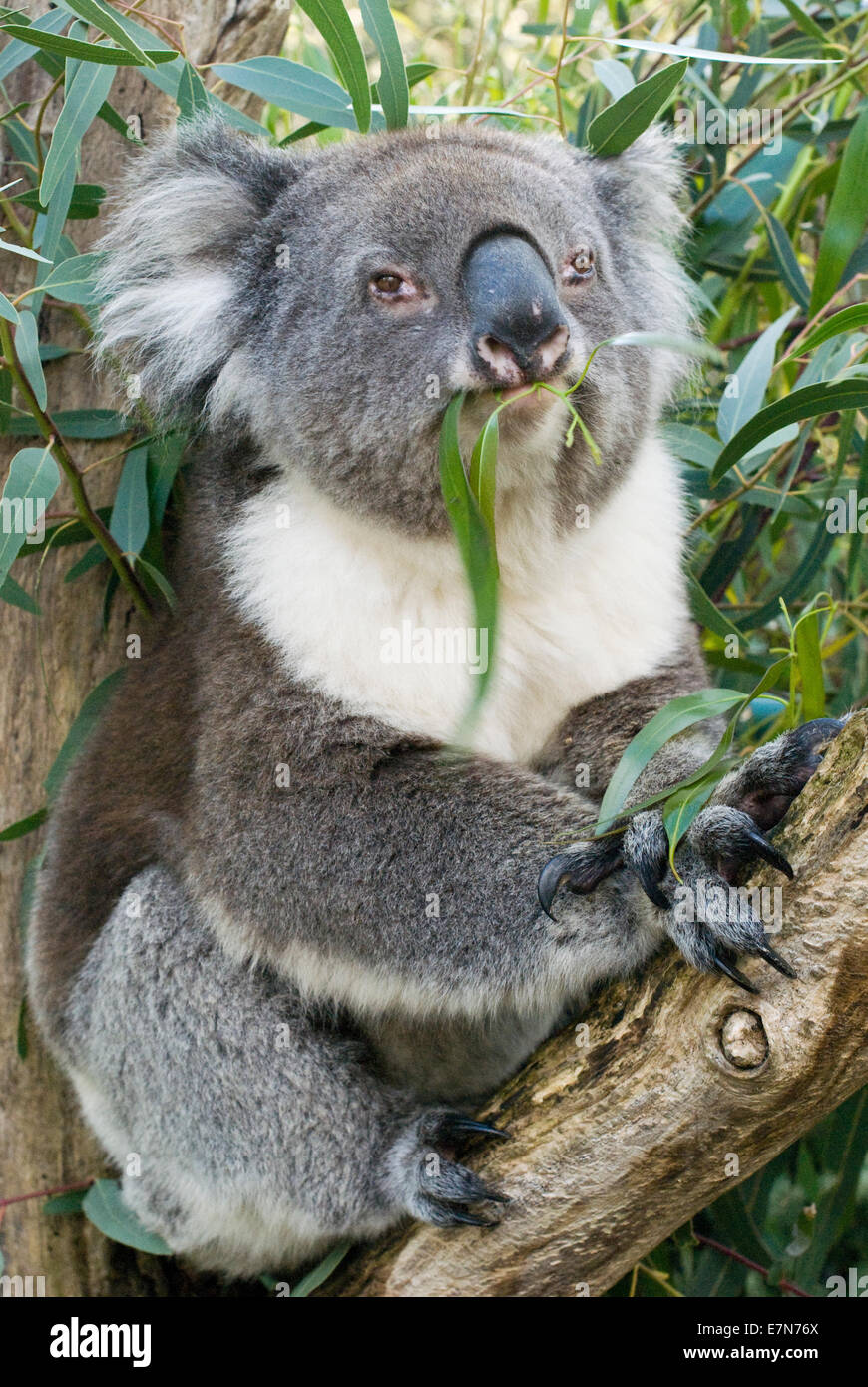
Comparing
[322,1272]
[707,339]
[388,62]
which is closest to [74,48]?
[388,62]

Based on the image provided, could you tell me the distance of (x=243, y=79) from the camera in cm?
270

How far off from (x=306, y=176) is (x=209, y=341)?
41 cm

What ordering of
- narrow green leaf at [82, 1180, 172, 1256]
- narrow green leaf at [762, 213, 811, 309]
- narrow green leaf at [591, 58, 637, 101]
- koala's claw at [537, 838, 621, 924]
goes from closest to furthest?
koala's claw at [537, 838, 621, 924]
narrow green leaf at [591, 58, 637, 101]
narrow green leaf at [82, 1180, 172, 1256]
narrow green leaf at [762, 213, 811, 309]

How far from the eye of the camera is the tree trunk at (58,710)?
10.2 feet

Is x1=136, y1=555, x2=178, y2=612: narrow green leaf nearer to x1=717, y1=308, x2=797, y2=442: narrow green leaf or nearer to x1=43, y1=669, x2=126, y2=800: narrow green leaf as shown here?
x1=43, y1=669, x2=126, y2=800: narrow green leaf

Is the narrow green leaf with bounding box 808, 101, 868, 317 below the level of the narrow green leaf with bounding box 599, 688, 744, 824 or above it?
above

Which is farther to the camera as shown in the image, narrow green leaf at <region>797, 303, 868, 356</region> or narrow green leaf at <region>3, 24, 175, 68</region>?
narrow green leaf at <region>3, 24, 175, 68</region>

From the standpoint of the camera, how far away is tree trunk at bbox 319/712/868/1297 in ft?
6.14

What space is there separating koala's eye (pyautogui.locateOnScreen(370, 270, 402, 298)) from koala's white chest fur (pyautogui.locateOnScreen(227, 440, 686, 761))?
16.1 inches

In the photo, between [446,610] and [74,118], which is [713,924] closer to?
[446,610]

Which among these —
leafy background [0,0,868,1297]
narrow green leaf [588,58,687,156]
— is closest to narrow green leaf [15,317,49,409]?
leafy background [0,0,868,1297]

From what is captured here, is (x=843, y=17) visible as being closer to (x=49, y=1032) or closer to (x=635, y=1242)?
(x=635, y=1242)

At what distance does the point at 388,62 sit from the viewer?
2.50 metres

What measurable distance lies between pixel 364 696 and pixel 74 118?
123 cm
